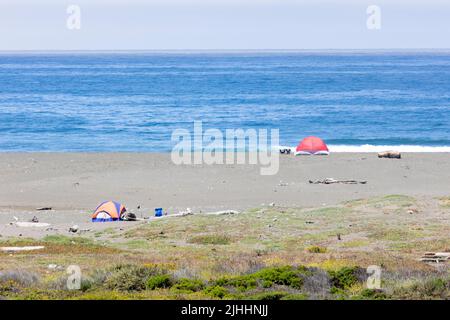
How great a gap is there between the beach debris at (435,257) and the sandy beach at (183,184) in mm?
11433

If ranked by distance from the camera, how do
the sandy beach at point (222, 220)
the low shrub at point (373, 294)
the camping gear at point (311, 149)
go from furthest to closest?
the camping gear at point (311, 149)
the sandy beach at point (222, 220)
the low shrub at point (373, 294)

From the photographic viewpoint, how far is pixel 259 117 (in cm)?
7119

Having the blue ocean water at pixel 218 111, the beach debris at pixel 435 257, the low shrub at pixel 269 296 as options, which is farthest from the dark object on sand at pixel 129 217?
the blue ocean water at pixel 218 111

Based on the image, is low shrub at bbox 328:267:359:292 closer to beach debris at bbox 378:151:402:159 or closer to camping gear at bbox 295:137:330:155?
beach debris at bbox 378:151:402:159

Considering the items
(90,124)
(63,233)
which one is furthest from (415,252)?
(90,124)

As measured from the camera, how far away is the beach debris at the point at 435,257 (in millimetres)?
17719

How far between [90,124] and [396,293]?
54400 mm

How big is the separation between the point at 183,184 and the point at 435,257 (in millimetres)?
18767

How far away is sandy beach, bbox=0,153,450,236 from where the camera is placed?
30.7m

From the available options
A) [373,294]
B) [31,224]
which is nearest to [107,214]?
[31,224]

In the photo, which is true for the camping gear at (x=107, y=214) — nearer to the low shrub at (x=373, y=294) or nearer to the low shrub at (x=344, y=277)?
the low shrub at (x=344, y=277)

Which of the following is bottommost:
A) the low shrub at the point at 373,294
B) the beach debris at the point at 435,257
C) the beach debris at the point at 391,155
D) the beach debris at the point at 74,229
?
the beach debris at the point at 74,229

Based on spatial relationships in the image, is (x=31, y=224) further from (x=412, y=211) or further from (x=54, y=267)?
(x=412, y=211)

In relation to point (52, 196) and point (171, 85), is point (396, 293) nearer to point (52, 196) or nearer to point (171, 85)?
point (52, 196)
